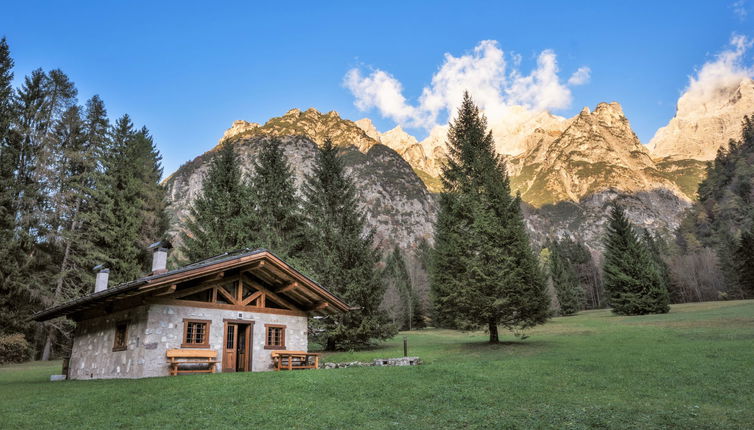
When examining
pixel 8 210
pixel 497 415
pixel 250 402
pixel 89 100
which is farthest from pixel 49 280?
pixel 497 415

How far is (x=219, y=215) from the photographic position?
28.6 metres

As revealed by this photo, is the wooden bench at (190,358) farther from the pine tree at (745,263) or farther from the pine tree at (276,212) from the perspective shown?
the pine tree at (745,263)

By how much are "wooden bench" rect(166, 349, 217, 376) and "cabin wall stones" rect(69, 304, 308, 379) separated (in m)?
0.28

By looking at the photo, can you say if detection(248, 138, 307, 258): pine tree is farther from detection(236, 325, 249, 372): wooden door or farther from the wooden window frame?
detection(236, 325, 249, 372): wooden door

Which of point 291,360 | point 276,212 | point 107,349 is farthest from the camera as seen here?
point 276,212

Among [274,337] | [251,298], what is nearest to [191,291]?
[251,298]

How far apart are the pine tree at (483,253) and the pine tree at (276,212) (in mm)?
11023

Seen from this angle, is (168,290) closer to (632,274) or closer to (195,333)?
(195,333)

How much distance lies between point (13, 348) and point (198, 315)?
19.4 metres

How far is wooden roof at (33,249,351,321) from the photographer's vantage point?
13.2 meters

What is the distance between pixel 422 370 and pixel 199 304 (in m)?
8.46

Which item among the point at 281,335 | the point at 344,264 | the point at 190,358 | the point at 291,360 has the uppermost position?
the point at 344,264

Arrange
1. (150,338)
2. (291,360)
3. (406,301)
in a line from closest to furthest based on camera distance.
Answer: (150,338), (291,360), (406,301)

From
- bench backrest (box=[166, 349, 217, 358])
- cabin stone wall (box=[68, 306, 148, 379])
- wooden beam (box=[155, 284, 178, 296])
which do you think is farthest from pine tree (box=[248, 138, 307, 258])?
wooden beam (box=[155, 284, 178, 296])
